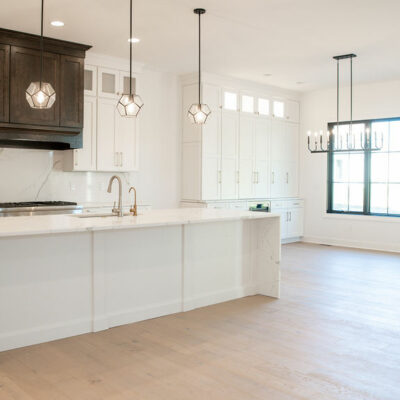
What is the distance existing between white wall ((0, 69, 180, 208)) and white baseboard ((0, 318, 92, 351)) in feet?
9.17

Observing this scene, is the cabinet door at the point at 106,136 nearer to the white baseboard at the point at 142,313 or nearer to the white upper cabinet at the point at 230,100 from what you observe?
the white upper cabinet at the point at 230,100

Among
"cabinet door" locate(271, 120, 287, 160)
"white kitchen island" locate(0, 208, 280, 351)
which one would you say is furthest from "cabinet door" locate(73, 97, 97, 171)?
"cabinet door" locate(271, 120, 287, 160)

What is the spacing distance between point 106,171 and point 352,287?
3491 millimetres

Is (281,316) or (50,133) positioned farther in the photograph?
(50,133)

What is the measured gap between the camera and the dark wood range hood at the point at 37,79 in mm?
5312

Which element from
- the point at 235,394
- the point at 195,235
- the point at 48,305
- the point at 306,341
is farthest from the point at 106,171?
the point at 235,394

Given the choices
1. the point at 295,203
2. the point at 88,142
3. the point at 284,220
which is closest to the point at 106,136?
the point at 88,142

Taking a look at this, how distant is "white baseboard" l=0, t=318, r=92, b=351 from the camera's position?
3.33 metres

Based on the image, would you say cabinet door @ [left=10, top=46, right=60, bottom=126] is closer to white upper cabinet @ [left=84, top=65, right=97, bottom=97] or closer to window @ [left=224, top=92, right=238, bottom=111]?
white upper cabinet @ [left=84, top=65, right=97, bottom=97]

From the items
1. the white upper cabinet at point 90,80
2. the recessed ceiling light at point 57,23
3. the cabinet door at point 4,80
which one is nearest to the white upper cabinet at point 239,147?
the white upper cabinet at point 90,80

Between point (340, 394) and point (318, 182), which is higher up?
point (318, 182)

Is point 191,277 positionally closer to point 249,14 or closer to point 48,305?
point 48,305

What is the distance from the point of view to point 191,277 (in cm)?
441

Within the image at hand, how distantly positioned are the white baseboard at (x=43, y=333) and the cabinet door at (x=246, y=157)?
184 inches
